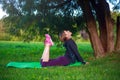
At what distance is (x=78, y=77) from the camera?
28.9ft

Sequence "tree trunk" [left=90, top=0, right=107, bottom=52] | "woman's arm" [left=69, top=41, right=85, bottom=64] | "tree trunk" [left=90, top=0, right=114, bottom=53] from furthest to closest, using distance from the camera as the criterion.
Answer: "tree trunk" [left=90, top=0, right=107, bottom=52]
"tree trunk" [left=90, top=0, right=114, bottom=53]
"woman's arm" [left=69, top=41, right=85, bottom=64]

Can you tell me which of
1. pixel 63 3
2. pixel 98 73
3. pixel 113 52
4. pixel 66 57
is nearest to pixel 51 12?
pixel 63 3

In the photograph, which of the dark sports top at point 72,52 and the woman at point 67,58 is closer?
the woman at point 67,58

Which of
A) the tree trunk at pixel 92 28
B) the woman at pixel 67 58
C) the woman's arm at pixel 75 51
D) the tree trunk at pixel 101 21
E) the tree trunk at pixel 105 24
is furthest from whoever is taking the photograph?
the tree trunk at pixel 101 21

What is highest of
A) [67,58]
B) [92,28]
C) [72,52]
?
[92,28]

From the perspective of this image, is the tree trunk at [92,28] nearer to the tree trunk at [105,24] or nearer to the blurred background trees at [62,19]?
the blurred background trees at [62,19]

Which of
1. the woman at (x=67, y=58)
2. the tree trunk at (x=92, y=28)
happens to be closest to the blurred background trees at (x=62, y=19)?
the tree trunk at (x=92, y=28)

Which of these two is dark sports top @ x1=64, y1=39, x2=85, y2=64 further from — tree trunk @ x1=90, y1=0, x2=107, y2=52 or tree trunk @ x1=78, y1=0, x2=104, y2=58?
tree trunk @ x1=90, y1=0, x2=107, y2=52

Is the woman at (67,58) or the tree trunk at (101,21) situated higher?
the tree trunk at (101,21)

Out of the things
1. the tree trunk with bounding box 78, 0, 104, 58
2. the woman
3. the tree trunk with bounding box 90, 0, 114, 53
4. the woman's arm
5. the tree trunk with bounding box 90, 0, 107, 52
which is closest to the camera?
the woman

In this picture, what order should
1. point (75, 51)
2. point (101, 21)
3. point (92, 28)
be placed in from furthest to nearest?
1. point (101, 21)
2. point (92, 28)
3. point (75, 51)

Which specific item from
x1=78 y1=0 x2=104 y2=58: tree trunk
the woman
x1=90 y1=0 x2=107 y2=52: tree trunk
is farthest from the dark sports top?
x1=90 y1=0 x2=107 y2=52: tree trunk

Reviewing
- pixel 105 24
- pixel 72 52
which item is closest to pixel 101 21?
pixel 105 24

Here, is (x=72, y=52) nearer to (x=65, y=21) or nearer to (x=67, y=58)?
(x=67, y=58)
